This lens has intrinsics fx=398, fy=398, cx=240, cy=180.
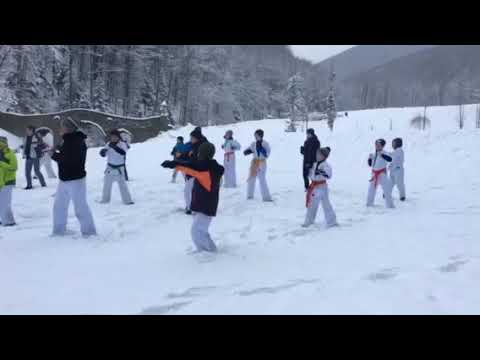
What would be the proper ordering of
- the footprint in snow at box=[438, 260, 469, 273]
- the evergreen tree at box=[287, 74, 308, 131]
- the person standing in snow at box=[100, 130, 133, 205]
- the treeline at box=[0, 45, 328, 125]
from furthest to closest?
the evergreen tree at box=[287, 74, 308, 131]
the treeline at box=[0, 45, 328, 125]
the person standing in snow at box=[100, 130, 133, 205]
the footprint in snow at box=[438, 260, 469, 273]

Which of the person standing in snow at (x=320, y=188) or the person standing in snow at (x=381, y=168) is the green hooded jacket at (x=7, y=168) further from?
the person standing in snow at (x=381, y=168)

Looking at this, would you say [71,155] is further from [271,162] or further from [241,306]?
[271,162]

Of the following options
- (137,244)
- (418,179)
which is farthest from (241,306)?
(418,179)

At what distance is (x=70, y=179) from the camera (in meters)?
6.93

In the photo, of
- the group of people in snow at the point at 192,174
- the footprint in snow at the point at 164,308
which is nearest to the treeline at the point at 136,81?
the group of people in snow at the point at 192,174

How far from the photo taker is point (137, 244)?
678 centimetres

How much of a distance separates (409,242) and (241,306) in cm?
410

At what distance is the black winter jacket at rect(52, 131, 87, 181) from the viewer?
6859 millimetres

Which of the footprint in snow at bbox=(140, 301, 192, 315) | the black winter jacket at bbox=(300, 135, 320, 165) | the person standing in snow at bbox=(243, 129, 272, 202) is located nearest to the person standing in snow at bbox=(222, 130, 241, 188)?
the person standing in snow at bbox=(243, 129, 272, 202)

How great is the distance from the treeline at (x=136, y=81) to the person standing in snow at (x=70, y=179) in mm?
25918

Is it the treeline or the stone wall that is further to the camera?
the treeline

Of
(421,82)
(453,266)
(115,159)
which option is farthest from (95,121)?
(421,82)

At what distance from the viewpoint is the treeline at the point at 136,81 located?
36906mm

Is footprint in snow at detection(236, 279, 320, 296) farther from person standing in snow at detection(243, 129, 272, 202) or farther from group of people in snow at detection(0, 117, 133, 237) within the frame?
person standing in snow at detection(243, 129, 272, 202)
